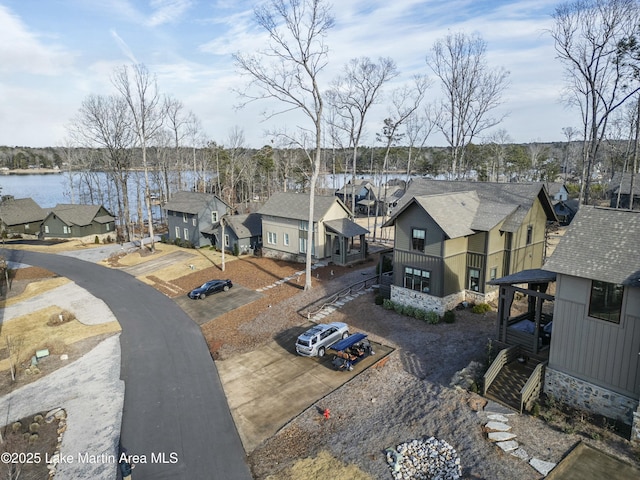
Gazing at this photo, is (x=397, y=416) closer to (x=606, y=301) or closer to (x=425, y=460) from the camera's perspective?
(x=425, y=460)

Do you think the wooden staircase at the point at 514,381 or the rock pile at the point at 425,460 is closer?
the rock pile at the point at 425,460

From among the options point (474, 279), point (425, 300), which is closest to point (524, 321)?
point (425, 300)

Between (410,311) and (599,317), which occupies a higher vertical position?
(599,317)

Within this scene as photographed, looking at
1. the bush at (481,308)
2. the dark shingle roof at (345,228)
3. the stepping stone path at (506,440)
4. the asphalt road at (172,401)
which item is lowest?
the asphalt road at (172,401)

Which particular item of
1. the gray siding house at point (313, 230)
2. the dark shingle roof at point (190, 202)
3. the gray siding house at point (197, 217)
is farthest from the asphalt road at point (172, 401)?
the dark shingle roof at point (190, 202)

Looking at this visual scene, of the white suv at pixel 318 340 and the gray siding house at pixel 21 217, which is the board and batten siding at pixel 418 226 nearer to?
the white suv at pixel 318 340

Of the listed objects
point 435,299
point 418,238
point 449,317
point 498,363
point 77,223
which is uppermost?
point 418,238

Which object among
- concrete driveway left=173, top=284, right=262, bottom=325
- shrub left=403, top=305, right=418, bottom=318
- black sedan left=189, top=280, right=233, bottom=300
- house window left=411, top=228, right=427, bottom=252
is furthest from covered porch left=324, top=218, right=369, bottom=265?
shrub left=403, top=305, right=418, bottom=318
